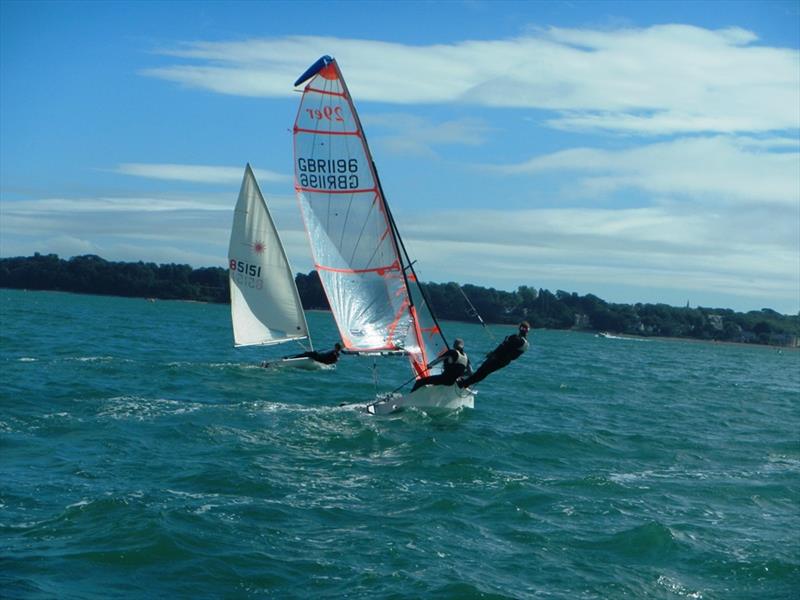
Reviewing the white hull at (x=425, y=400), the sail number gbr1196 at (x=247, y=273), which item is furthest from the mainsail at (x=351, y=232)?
the sail number gbr1196 at (x=247, y=273)

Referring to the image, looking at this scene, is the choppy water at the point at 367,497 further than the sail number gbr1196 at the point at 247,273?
No

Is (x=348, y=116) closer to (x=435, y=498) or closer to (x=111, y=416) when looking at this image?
(x=111, y=416)

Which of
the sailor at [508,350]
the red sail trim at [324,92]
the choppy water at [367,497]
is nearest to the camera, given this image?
the choppy water at [367,497]

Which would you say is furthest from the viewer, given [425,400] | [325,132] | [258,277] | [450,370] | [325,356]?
[258,277]

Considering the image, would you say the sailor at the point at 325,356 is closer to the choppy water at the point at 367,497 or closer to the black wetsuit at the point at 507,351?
the choppy water at the point at 367,497

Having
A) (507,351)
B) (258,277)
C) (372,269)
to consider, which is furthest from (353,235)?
(258,277)

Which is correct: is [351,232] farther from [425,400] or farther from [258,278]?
[258,278]

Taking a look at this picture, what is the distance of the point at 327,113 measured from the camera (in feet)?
68.3

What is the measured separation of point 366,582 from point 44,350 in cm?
2433

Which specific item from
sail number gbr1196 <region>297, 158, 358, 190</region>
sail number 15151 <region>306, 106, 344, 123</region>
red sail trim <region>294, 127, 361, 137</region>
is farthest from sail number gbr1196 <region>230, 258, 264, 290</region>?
sail number 15151 <region>306, 106, 344, 123</region>

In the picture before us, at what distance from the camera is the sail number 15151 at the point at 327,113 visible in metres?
20.8

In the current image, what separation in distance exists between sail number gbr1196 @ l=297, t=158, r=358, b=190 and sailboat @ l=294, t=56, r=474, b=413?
0.07 feet

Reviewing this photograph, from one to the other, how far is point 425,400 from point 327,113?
237 inches

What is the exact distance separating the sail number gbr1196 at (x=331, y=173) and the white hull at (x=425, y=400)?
A: 4378 mm
